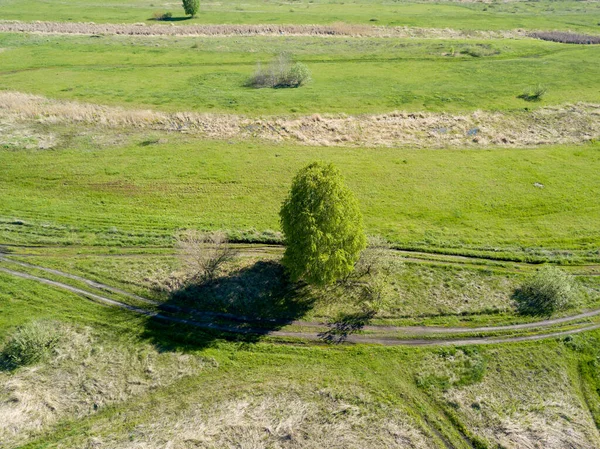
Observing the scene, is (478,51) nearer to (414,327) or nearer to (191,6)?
(191,6)

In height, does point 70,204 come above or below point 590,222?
above

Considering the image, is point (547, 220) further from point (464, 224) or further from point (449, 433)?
point (449, 433)

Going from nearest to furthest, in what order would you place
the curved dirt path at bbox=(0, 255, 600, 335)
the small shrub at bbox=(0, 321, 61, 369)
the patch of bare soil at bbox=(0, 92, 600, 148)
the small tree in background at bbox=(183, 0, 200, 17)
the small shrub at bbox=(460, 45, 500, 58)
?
the small shrub at bbox=(0, 321, 61, 369)
the curved dirt path at bbox=(0, 255, 600, 335)
the patch of bare soil at bbox=(0, 92, 600, 148)
the small shrub at bbox=(460, 45, 500, 58)
the small tree in background at bbox=(183, 0, 200, 17)

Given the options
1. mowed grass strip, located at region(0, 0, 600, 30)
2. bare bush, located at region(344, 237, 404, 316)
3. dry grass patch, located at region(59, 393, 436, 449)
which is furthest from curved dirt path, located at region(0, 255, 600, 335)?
mowed grass strip, located at region(0, 0, 600, 30)

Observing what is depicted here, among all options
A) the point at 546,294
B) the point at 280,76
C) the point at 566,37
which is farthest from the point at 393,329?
the point at 566,37

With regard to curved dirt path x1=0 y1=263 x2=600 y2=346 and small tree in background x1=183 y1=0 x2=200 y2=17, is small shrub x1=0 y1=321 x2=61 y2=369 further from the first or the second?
small tree in background x1=183 y1=0 x2=200 y2=17

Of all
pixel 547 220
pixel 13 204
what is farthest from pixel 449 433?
pixel 13 204
